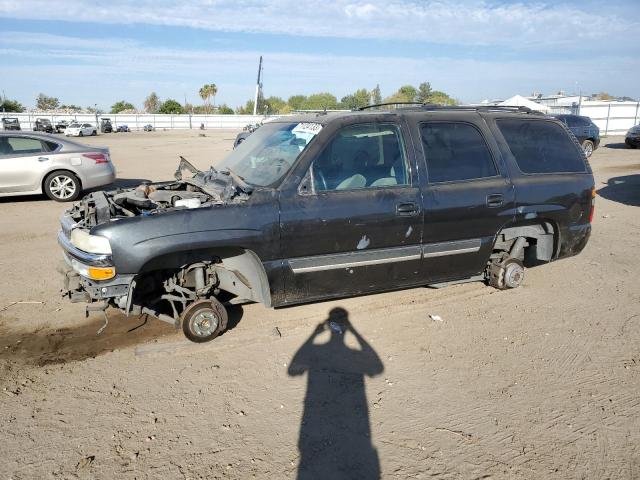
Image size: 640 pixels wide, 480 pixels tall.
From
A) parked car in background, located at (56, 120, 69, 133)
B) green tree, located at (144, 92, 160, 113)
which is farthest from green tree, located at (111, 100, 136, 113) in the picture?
parked car in background, located at (56, 120, 69, 133)

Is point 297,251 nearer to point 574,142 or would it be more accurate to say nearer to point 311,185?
point 311,185

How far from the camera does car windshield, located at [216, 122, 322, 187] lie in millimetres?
4039

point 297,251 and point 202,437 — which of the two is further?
point 297,251

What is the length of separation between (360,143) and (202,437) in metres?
2.61

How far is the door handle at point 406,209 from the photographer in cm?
409

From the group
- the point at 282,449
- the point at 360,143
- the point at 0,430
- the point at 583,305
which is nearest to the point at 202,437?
the point at 282,449

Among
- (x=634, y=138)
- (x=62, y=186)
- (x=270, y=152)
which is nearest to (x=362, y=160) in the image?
(x=270, y=152)

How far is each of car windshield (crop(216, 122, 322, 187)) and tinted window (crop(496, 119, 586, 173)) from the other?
2.02 m

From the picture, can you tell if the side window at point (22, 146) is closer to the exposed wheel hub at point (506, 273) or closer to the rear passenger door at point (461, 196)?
the rear passenger door at point (461, 196)

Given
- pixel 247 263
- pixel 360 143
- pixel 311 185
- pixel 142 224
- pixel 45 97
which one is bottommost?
pixel 247 263

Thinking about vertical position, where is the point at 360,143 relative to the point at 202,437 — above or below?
above

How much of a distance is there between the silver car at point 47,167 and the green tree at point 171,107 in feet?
309

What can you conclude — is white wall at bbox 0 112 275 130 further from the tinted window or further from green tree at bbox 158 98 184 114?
the tinted window

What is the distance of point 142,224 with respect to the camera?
11.5ft
